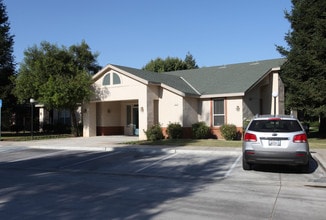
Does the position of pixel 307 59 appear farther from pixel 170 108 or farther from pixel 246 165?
pixel 246 165

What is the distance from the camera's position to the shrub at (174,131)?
70.5 ft

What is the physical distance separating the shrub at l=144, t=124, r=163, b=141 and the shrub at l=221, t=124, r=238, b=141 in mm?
3827

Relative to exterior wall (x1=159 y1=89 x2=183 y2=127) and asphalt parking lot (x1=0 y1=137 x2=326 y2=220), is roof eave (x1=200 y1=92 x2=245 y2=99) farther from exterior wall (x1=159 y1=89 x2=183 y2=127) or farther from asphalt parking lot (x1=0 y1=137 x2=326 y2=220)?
asphalt parking lot (x1=0 y1=137 x2=326 y2=220)

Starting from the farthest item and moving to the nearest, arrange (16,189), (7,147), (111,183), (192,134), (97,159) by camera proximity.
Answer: (192,134) → (7,147) → (97,159) → (111,183) → (16,189)

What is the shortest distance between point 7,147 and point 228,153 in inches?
475

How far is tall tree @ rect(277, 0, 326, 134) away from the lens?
20203mm

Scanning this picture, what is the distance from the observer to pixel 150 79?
22750 mm

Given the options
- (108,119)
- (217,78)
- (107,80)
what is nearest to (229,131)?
(217,78)

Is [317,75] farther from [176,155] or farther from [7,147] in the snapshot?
[7,147]

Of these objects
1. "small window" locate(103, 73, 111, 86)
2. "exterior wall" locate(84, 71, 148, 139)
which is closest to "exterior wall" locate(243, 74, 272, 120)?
"exterior wall" locate(84, 71, 148, 139)

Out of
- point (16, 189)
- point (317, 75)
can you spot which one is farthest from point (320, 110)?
point (16, 189)

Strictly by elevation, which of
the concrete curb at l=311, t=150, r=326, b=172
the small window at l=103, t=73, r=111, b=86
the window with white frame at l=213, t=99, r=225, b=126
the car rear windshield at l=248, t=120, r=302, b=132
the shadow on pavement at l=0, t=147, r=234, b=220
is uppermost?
the small window at l=103, t=73, r=111, b=86

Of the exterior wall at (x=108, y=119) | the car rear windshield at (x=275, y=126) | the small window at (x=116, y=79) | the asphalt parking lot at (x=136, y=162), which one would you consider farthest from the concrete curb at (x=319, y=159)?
the exterior wall at (x=108, y=119)

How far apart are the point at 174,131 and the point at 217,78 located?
618 centimetres
